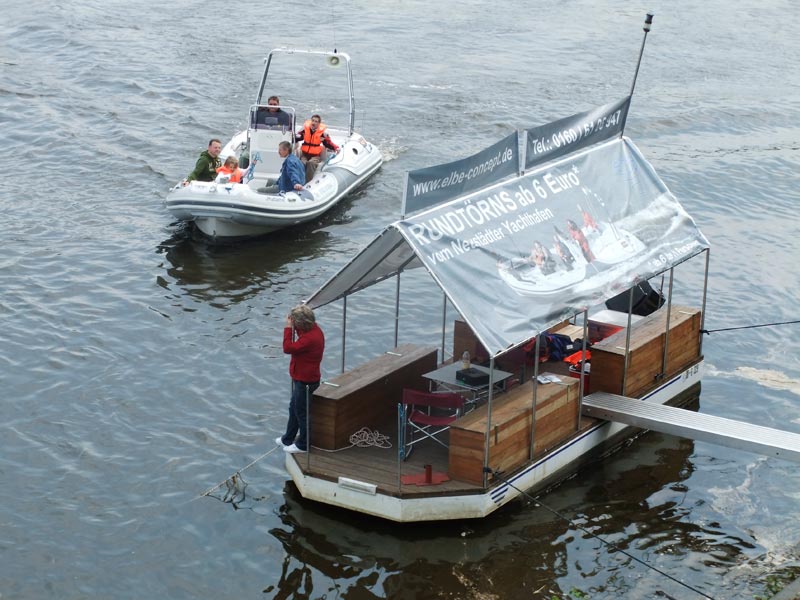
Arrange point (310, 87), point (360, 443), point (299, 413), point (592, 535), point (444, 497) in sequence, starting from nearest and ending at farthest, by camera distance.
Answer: point (444, 497) < point (592, 535) < point (299, 413) < point (360, 443) < point (310, 87)

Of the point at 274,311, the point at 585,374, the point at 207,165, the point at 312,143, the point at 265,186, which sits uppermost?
the point at 312,143

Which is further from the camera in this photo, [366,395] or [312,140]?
[312,140]

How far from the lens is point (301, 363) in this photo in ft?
38.2

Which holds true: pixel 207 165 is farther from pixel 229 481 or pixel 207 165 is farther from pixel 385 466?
pixel 385 466

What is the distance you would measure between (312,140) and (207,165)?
2806 millimetres

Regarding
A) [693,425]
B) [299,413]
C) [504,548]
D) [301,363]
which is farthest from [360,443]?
[693,425]

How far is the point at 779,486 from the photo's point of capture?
510 inches

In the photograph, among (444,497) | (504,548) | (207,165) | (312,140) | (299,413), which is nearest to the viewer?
(444,497)

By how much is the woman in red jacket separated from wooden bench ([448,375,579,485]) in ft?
5.26

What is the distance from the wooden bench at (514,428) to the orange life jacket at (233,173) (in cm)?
987

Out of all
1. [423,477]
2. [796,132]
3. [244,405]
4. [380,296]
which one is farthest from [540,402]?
[796,132]

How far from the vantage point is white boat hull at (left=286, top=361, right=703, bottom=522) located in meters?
11.2

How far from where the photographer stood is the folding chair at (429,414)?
460 inches

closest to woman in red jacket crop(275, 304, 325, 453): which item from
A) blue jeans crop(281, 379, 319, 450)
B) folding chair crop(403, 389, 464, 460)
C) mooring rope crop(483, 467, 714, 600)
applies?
blue jeans crop(281, 379, 319, 450)
